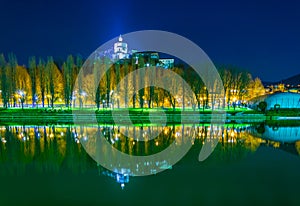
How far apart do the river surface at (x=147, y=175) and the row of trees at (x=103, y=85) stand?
24.8 meters

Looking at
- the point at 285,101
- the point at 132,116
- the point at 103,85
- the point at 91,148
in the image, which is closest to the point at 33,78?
the point at 103,85

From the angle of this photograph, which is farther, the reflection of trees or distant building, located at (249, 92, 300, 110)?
distant building, located at (249, 92, 300, 110)

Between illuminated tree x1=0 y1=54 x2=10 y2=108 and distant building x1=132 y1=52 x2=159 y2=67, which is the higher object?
distant building x1=132 y1=52 x2=159 y2=67

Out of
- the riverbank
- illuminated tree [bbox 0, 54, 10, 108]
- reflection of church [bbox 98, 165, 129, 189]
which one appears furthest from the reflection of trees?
illuminated tree [bbox 0, 54, 10, 108]

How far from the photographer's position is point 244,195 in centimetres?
877

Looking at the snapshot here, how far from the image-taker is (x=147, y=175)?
10.6m

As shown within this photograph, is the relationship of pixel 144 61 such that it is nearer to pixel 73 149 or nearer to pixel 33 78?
pixel 33 78

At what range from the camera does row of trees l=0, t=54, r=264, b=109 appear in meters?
41.2

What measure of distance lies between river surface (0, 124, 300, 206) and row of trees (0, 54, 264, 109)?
24.8 m

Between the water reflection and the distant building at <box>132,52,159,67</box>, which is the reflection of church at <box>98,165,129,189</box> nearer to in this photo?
the water reflection

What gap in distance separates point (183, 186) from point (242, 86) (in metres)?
37.8

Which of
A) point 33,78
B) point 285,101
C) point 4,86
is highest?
point 33,78

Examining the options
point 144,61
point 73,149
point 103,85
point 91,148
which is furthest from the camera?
point 144,61

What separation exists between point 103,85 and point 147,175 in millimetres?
32291
